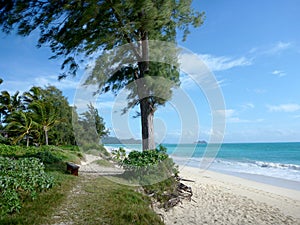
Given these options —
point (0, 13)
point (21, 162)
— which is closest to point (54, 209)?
point (21, 162)

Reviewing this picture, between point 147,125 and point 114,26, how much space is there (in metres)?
3.89

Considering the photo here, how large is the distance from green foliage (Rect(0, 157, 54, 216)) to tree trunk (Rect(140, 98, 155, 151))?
4.02m

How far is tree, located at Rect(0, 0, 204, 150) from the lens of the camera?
25.5ft

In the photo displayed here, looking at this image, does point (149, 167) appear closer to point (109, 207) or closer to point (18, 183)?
point (109, 207)

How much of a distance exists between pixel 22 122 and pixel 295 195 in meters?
23.0

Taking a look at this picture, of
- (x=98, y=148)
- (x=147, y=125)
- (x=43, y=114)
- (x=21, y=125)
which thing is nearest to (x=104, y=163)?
(x=98, y=148)

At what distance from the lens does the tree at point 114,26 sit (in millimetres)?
7777

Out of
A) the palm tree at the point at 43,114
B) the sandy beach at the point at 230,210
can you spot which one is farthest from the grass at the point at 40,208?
the palm tree at the point at 43,114

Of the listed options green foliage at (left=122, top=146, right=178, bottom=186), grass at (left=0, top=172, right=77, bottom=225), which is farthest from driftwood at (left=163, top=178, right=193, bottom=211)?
grass at (left=0, top=172, right=77, bottom=225)

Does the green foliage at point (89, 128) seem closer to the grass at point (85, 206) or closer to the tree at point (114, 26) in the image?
the tree at point (114, 26)

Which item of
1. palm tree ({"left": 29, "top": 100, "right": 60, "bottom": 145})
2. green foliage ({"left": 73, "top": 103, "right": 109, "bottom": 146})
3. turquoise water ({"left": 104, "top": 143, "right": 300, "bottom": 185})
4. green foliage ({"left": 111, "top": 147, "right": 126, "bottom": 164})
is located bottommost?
turquoise water ({"left": 104, "top": 143, "right": 300, "bottom": 185})

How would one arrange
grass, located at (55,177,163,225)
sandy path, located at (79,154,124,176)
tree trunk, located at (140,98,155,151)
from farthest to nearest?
tree trunk, located at (140,98,155,151), sandy path, located at (79,154,124,176), grass, located at (55,177,163,225)

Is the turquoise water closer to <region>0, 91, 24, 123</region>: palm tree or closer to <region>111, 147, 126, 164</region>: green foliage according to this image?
<region>111, 147, 126, 164</region>: green foliage

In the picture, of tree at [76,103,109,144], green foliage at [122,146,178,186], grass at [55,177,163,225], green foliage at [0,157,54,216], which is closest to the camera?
grass at [55,177,163,225]
